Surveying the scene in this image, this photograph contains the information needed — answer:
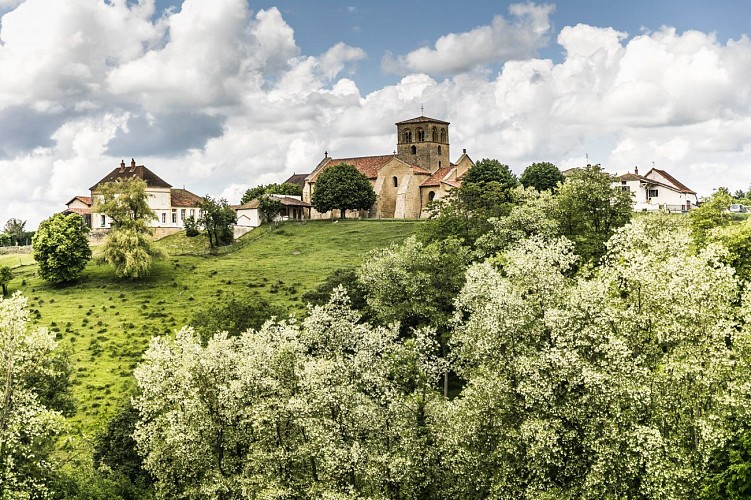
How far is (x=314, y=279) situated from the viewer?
277 feet

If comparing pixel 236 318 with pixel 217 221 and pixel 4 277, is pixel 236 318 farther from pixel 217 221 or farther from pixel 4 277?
pixel 217 221

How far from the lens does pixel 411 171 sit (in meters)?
133

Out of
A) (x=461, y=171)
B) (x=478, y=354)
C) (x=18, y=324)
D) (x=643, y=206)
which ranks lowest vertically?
(x=478, y=354)

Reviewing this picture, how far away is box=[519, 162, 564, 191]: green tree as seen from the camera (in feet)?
394

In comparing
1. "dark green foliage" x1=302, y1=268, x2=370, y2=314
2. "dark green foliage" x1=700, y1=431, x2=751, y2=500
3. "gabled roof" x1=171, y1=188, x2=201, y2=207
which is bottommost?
"dark green foliage" x1=700, y1=431, x2=751, y2=500

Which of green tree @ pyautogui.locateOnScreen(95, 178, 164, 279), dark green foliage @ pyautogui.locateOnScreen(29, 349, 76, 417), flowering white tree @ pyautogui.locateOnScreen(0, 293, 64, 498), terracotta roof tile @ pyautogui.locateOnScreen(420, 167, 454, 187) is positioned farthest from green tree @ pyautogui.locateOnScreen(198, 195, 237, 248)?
flowering white tree @ pyautogui.locateOnScreen(0, 293, 64, 498)

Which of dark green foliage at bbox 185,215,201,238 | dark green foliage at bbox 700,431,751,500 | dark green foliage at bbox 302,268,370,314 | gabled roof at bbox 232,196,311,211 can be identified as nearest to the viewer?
dark green foliage at bbox 700,431,751,500

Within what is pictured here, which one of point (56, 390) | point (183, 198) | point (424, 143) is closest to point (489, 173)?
point (424, 143)

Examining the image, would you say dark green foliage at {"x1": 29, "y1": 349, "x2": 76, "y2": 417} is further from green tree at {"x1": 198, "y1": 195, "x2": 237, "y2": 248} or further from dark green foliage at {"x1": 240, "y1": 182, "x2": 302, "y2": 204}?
dark green foliage at {"x1": 240, "y1": 182, "x2": 302, "y2": 204}

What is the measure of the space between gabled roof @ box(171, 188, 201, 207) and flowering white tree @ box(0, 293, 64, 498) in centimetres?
9016

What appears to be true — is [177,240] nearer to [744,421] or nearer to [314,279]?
[314,279]

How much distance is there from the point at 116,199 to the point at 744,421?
78.2 m

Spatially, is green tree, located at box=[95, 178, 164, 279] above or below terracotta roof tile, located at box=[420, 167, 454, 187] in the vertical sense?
below

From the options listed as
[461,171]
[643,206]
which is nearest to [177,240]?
[461,171]
